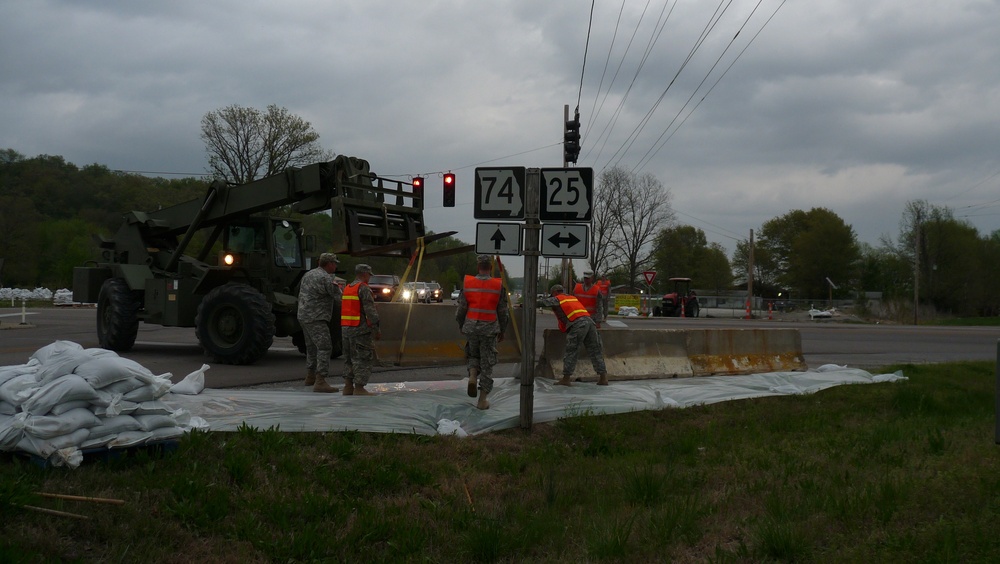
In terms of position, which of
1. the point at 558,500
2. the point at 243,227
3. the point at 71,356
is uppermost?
the point at 243,227

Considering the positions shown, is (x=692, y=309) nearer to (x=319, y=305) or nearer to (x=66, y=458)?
(x=319, y=305)

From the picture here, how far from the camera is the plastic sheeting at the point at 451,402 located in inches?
301

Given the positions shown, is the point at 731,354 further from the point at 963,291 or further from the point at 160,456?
the point at 963,291

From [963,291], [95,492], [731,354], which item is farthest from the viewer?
[963,291]

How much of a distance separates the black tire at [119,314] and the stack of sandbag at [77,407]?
9064 mm

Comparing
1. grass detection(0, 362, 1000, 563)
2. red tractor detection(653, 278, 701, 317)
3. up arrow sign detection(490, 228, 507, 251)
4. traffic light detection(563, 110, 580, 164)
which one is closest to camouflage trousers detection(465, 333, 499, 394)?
grass detection(0, 362, 1000, 563)

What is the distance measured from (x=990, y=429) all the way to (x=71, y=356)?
8273 millimetres

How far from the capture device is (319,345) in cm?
1006

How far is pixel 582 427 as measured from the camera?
27.5ft

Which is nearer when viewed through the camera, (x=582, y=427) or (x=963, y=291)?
(x=582, y=427)

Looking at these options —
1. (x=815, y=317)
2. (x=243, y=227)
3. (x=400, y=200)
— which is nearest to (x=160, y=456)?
(x=400, y=200)

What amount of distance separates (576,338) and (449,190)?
9920 mm

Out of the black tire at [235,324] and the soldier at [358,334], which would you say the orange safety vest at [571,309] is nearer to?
the soldier at [358,334]

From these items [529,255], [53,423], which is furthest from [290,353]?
[53,423]
